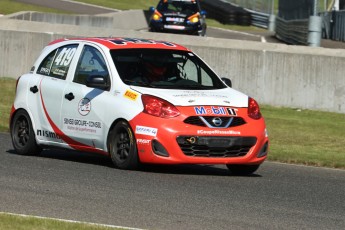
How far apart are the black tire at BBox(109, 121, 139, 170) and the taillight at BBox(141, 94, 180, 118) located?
0.31 meters

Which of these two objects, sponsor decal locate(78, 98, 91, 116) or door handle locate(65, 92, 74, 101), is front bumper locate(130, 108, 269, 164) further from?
door handle locate(65, 92, 74, 101)

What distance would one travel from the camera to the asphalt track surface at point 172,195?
9094 mm

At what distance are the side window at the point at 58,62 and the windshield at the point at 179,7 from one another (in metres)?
25.4

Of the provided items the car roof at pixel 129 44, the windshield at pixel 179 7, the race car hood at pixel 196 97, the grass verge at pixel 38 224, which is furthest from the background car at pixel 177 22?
the grass verge at pixel 38 224

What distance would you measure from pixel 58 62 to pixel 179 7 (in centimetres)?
2652

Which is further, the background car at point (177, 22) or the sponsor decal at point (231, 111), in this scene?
the background car at point (177, 22)

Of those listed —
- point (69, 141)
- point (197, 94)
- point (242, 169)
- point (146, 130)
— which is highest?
point (197, 94)

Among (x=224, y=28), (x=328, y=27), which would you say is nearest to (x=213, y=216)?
(x=328, y=27)

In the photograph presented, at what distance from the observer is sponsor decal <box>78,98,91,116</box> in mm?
12977

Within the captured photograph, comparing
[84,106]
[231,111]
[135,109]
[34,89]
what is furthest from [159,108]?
[34,89]

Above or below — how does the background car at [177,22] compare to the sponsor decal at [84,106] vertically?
below

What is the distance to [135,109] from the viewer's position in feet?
40.3

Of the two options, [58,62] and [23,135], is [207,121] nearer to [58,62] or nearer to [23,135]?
[58,62]

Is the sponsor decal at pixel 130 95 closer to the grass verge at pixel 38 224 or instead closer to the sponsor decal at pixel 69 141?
the sponsor decal at pixel 69 141
